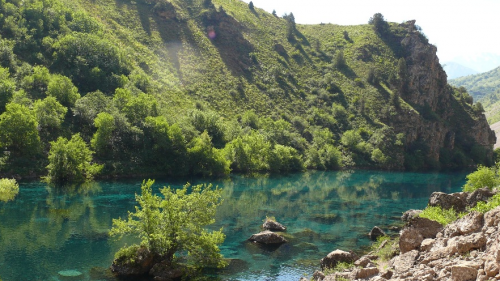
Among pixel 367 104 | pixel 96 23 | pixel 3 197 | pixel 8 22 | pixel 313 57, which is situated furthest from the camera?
pixel 313 57

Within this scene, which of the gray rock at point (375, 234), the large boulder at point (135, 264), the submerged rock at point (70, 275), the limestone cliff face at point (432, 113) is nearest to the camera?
the submerged rock at point (70, 275)

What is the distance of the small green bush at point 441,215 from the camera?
28916mm

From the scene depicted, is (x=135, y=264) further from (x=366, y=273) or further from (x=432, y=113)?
(x=432, y=113)

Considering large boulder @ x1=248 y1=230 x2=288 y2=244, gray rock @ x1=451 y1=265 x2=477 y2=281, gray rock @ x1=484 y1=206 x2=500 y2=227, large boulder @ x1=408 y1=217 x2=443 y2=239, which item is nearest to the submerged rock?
large boulder @ x1=248 y1=230 x2=288 y2=244

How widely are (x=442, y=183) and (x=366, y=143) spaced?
125 feet

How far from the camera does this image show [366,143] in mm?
144625

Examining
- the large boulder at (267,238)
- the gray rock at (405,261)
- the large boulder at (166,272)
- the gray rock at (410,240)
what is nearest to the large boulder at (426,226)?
the gray rock at (410,240)

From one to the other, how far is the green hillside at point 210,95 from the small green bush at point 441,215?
6372 cm

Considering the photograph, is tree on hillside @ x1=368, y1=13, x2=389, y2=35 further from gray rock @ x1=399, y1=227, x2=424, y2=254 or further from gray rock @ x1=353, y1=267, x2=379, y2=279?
gray rock @ x1=353, y1=267, x2=379, y2=279

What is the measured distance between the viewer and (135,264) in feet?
105

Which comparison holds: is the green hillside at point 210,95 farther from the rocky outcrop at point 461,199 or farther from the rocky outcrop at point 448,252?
the rocky outcrop at point 448,252

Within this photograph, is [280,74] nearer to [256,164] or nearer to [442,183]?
[256,164]

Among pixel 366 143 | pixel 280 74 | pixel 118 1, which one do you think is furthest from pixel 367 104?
pixel 118 1

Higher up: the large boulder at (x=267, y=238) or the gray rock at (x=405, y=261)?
the gray rock at (x=405, y=261)
